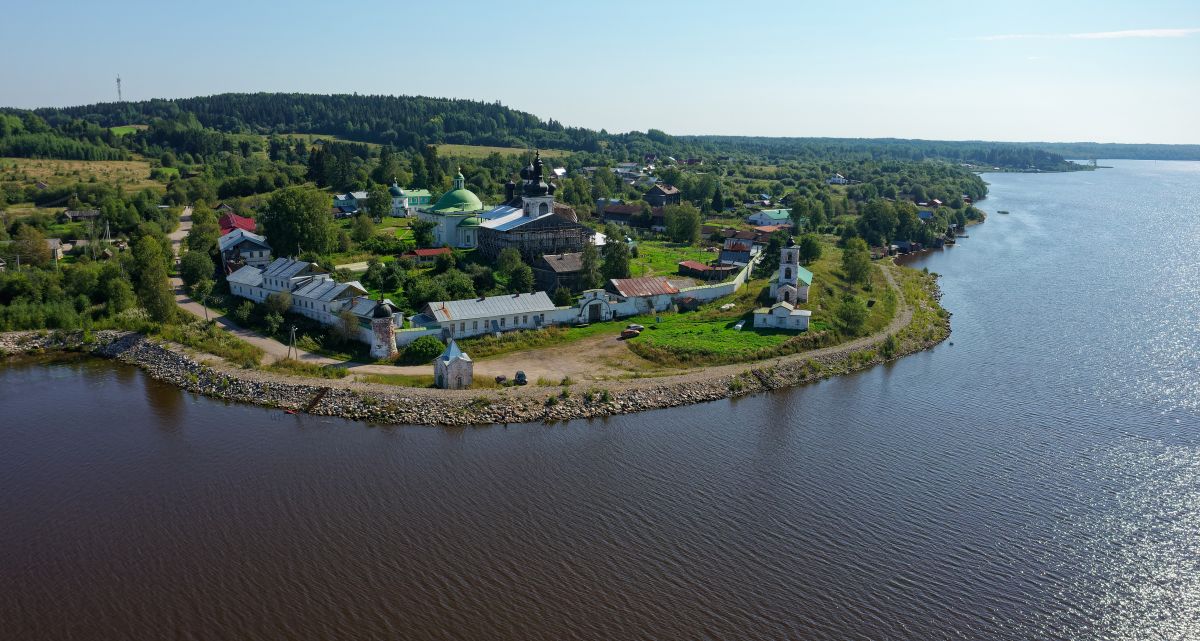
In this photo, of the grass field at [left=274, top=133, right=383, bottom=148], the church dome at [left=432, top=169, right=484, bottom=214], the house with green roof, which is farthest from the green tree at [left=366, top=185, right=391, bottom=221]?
the grass field at [left=274, top=133, right=383, bottom=148]

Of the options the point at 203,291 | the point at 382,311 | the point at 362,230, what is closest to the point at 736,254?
the point at 362,230

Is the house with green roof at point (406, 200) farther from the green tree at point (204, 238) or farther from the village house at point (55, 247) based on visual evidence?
the village house at point (55, 247)

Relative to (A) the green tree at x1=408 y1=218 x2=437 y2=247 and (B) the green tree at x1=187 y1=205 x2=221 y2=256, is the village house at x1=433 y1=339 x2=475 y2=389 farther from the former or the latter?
(B) the green tree at x1=187 y1=205 x2=221 y2=256

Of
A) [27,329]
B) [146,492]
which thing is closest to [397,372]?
[146,492]

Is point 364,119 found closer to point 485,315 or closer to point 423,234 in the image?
point 423,234

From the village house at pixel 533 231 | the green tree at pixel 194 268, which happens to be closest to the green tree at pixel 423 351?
the village house at pixel 533 231

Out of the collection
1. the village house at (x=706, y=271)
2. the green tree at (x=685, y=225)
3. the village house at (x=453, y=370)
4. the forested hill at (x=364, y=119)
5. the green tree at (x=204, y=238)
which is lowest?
the village house at (x=453, y=370)
